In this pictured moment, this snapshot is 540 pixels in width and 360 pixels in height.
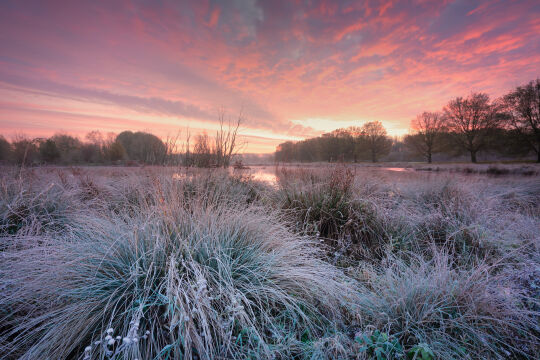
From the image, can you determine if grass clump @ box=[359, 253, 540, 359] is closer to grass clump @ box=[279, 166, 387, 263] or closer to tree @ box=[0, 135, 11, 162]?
grass clump @ box=[279, 166, 387, 263]

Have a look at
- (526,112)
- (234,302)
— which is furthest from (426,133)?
(234,302)

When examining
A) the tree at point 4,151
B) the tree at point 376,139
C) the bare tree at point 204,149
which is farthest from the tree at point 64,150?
the tree at point 376,139

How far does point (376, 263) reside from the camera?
105 inches

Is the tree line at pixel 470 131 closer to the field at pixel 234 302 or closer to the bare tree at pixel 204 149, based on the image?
the bare tree at pixel 204 149

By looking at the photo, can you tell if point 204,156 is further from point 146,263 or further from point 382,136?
point 382,136

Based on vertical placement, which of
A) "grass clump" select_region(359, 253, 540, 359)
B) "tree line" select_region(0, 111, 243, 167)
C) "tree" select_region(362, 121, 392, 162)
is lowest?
"grass clump" select_region(359, 253, 540, 359)

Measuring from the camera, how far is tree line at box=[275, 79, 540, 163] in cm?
1897

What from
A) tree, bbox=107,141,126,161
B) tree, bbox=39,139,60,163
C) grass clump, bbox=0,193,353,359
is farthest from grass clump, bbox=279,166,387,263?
tree, bbox=107,141,126,161

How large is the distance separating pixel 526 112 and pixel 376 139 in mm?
15878

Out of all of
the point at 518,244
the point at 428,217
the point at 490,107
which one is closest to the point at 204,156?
the point at 428,217

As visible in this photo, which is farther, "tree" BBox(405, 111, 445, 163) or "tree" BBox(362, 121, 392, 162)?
"tree" BBox(362, 121, 392, 162)

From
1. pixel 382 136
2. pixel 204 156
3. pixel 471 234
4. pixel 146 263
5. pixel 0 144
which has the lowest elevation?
pixel 471 234

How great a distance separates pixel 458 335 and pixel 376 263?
1184mm

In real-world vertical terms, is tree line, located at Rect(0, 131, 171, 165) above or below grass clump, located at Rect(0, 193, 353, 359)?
above
